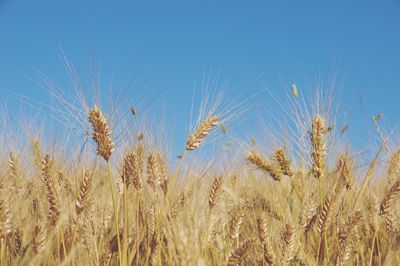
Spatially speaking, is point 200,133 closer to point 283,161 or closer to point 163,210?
point 163,210

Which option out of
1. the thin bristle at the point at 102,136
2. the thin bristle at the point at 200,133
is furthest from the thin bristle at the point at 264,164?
the thin bristle at the point at 102,136

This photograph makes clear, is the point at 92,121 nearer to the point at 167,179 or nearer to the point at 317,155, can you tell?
the point at 167,179

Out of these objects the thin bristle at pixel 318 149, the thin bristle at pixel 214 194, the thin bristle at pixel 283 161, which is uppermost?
the thin bristle at pixel 283 161

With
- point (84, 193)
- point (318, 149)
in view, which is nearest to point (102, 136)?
point (84, 193)

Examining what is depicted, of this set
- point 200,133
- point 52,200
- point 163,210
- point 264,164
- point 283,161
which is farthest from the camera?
point 264,164

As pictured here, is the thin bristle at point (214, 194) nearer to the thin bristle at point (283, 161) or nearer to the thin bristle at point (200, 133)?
the thin bristle at point (200, 133)

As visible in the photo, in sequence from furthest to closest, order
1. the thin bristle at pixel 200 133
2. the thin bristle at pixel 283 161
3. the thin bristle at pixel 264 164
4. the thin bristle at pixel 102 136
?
the thin bristle at pixel 264 164 → the thin bristle at pixel 283 161 → the thin bristle at pixel 200 133 → the thin bristle at pixel 102 136

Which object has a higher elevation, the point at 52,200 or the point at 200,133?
the point at 200,133

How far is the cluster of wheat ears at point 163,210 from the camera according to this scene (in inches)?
94.9

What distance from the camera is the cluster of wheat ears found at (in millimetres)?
2410

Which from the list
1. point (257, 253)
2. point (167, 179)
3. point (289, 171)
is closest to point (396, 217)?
point (289, 171)

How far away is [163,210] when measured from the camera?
231 centimetres

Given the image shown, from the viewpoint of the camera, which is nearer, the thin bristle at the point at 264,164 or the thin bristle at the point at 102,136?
the thin bristle at the point at 102,136

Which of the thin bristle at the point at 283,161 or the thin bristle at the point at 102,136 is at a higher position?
the thin bristle at the point at 283,161
